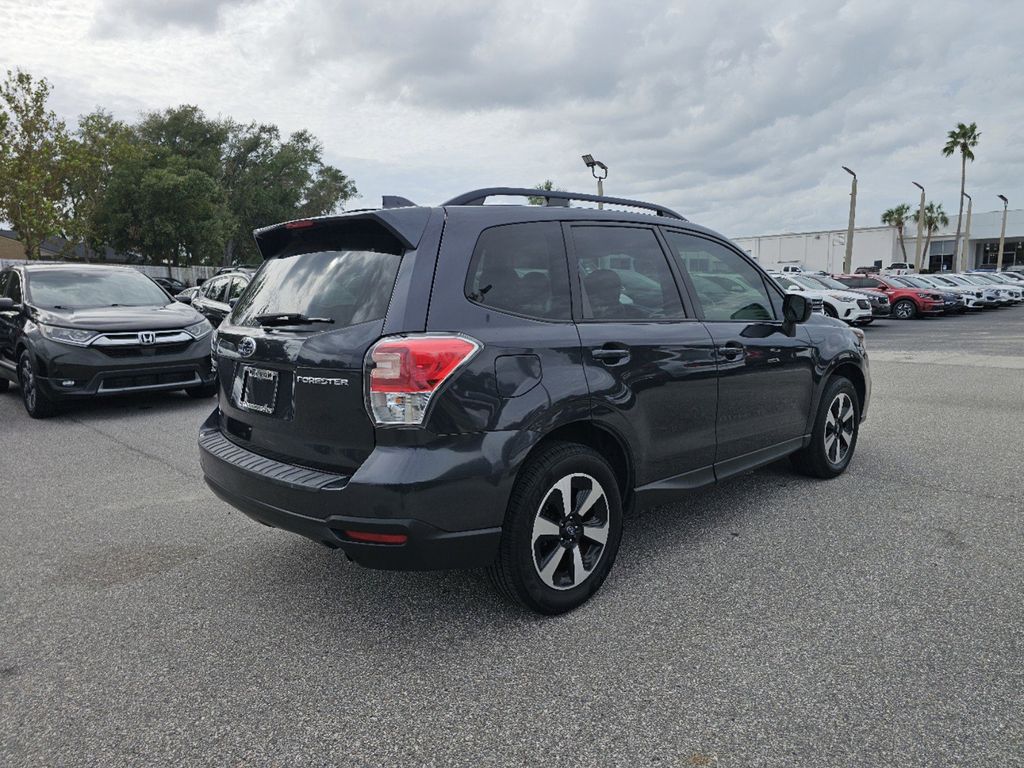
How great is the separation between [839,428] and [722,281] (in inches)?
66.1

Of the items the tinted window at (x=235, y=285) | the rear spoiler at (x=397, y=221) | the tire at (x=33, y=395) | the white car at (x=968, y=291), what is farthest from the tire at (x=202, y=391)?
the white car at (x=968, y=291)

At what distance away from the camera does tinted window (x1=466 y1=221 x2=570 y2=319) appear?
9.91 ft

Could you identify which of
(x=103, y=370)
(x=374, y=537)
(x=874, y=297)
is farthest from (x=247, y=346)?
(x=874, y=297)

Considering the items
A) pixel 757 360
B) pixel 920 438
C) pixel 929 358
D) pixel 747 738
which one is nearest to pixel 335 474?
pixel 747 738

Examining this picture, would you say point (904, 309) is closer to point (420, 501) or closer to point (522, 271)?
point (522, 271)

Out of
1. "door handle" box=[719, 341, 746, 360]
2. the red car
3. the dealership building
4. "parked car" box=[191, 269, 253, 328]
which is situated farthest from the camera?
the dealership building

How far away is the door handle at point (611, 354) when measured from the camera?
3.24 metres

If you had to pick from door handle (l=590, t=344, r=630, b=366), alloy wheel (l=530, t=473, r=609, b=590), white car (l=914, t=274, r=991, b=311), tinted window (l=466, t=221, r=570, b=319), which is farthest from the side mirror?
white car (l=914, t=274, r=991, b=311)

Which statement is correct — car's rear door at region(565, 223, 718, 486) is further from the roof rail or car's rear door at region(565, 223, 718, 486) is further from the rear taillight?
the rear taillight

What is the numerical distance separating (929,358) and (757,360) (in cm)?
1075

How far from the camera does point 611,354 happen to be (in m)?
3.30

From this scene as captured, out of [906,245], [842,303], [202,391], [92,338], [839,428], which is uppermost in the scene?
[906,245]

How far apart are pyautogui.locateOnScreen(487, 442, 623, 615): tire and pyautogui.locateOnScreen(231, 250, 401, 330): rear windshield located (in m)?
0.91

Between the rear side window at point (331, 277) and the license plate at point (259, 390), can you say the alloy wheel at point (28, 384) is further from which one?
the license plate at point (259, 390)
